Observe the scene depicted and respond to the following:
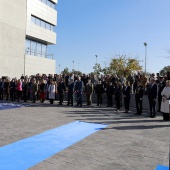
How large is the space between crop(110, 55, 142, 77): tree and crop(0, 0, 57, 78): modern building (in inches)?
736

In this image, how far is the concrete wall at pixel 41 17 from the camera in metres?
31.4

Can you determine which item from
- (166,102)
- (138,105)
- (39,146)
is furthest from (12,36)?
(39,146)

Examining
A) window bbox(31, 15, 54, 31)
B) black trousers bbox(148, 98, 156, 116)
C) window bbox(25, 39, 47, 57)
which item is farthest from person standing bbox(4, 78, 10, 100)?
window bbox(31, 15, 54, 31)

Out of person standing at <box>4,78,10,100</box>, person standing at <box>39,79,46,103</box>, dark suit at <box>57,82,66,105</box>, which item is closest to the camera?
dark suit at <box>57,82,66,105</box>

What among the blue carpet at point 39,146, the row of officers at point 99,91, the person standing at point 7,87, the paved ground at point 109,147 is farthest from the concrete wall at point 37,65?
the blue carpet at point 39,146

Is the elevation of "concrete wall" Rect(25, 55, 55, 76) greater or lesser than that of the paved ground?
greater

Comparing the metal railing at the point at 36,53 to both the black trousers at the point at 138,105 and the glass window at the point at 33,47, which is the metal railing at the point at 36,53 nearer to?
the glass window at the point at 33,47

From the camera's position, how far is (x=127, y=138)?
8039 millimetres

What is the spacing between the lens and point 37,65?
108 feet

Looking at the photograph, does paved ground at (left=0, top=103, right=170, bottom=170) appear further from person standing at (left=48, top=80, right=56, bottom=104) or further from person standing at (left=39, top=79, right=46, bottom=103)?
person standing at (left=39, top=79, right=46, bottom=103)

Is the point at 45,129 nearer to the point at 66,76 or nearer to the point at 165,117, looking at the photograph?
the point at 165,117

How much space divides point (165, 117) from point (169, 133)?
3.36m

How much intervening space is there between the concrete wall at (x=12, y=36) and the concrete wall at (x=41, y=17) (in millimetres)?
1152

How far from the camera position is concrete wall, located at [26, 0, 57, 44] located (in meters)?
31.4
